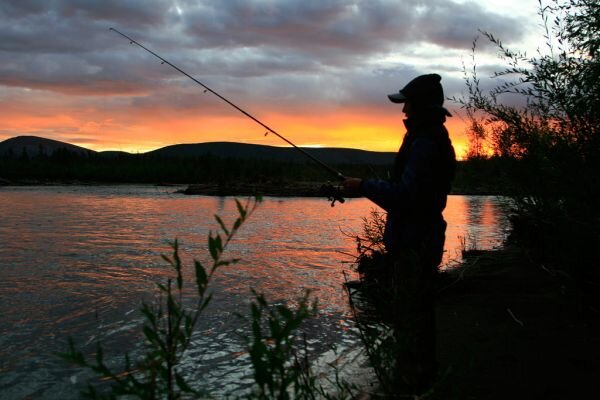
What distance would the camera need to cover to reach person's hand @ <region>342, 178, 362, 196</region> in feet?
13.0

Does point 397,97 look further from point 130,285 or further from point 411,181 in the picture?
point 130,285

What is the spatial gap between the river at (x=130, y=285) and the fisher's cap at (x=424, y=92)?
192cm

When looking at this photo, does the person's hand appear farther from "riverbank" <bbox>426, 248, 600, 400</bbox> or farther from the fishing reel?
"riverbank" <bbox>426, 248, 600, 400</bbox>

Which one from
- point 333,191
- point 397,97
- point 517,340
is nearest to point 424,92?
point 397,97

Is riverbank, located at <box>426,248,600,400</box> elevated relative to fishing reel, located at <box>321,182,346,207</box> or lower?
lower

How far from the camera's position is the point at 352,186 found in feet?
13.2

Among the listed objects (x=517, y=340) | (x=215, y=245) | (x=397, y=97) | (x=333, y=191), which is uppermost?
(x=397, y=97)

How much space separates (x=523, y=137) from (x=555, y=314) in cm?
209

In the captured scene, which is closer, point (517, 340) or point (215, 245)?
point (215, 245)

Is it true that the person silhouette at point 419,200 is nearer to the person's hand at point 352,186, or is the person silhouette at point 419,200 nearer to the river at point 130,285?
the person's hand at point 352,186

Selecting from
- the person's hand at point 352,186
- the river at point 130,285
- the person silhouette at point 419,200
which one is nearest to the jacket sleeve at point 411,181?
the person silhouette at point 419,200

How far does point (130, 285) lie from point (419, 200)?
28.1 ft

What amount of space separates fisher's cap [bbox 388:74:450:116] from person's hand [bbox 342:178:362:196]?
0.65 m

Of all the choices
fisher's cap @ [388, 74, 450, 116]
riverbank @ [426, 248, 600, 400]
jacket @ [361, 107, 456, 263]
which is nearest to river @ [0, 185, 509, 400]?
riverbank @ [426, 248, 600, 400]
